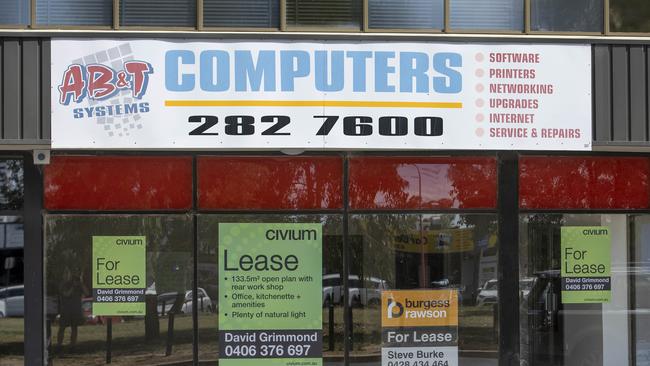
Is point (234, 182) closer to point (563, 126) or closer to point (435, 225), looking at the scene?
point (435, 225)

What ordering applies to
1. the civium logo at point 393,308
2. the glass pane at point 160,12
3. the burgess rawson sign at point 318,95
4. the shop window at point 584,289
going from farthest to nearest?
1. the shop window at point 584,289
2. the civium logo at point 393,308
3. the glass pane at point 160,12
4. the burgess rawson sign at point 318,95

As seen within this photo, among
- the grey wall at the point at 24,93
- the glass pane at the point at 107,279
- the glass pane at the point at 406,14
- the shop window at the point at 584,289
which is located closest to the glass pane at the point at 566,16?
the glass pane at the point at 406,14

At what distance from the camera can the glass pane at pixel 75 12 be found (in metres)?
9.79

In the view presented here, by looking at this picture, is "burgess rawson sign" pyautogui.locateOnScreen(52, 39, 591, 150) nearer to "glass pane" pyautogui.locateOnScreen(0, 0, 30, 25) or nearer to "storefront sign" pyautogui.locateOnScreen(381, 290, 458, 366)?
"glass pane" pyautogui.locateOnScreen(0, 0, 30, 25)

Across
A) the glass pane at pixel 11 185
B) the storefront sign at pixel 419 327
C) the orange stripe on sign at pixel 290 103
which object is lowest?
the storefront sign at pixel 419 327

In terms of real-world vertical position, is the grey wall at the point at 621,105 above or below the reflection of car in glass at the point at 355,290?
above

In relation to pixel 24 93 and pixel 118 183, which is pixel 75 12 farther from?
pixel 118 183

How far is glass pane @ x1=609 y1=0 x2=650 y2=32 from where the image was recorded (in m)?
10.2

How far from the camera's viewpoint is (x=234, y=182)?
1040 centimetres

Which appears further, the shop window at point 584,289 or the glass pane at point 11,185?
the shop window at point 584,289

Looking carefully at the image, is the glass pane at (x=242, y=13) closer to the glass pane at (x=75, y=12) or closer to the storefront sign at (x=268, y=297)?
the glass pane at (x=75, y=12)

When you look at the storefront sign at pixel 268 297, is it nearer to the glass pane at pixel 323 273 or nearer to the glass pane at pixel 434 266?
the glass pane at pixel 323 273

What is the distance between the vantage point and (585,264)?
10703 millimetres

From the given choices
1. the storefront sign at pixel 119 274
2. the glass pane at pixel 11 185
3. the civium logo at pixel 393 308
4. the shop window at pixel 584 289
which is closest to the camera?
the glass pane at pixel 11 185
